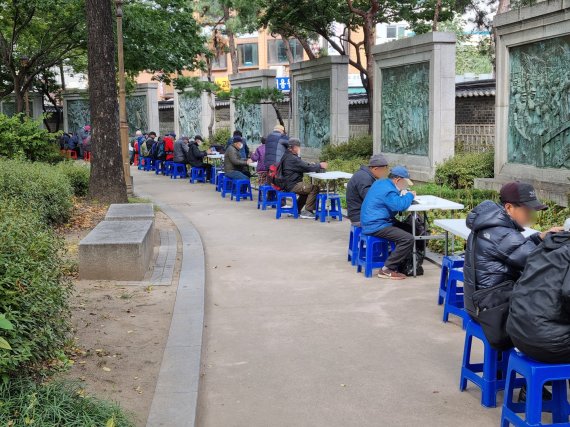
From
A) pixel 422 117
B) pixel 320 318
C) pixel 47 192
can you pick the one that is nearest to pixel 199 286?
pixel 320 318

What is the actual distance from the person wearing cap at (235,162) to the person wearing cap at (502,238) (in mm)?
13977

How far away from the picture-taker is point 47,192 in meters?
12.3

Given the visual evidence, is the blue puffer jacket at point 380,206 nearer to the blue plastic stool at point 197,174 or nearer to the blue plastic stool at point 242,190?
the blue plastic stool at point 242,190

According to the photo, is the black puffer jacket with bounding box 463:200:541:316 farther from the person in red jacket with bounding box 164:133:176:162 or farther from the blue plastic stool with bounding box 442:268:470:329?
the person in red jacket with bounding box 164:133:176:162

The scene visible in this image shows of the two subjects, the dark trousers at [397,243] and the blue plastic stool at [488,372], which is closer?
the blue plastic stool at [488,372]

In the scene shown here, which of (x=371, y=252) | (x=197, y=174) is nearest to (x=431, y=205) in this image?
(x=371, y=252)

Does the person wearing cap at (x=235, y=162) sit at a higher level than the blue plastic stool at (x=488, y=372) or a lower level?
higher

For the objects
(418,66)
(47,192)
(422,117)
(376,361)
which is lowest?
(376,361)

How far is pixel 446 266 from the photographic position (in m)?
7.61

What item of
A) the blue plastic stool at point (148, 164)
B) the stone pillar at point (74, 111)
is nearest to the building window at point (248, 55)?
the stone pillar at point (74, 111)

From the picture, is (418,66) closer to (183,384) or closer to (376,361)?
(376,361)

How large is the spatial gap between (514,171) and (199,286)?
720 cm

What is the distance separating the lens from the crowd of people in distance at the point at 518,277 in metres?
4.25

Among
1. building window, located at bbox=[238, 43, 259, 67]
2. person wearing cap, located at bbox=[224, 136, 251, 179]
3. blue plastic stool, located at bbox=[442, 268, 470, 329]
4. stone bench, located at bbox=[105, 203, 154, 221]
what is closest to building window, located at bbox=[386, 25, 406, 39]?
building window, located at bbox=[238, 43, 259, 67]
